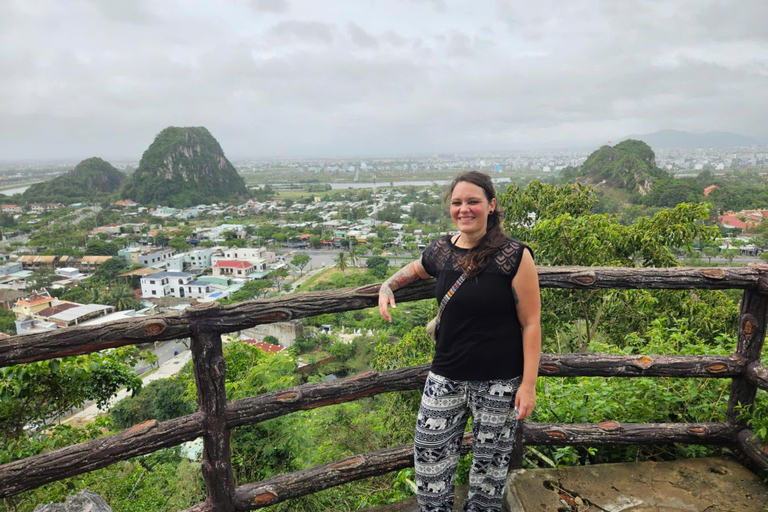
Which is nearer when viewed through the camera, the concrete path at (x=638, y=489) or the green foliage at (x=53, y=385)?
the concrete path at (x=638, y=489)

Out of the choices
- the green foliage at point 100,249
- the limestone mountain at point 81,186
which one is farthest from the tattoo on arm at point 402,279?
the limestone mountain at point 81,186

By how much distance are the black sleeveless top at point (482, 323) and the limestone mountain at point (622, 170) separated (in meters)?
34.1

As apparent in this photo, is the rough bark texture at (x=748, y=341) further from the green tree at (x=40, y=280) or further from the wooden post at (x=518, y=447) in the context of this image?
the green tree at (x=40, y=280)

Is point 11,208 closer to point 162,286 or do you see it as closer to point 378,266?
point 162,286

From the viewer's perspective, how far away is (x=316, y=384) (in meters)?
1.70

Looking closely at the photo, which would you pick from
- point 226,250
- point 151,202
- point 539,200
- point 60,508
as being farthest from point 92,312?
point 151,202

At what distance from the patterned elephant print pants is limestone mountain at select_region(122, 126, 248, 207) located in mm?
85191

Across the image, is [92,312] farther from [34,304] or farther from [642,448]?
[642,448]

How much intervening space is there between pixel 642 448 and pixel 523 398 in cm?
110

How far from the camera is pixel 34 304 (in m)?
27.9

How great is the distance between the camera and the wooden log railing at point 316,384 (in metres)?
1.42

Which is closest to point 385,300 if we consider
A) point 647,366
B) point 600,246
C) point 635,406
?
point 647,366

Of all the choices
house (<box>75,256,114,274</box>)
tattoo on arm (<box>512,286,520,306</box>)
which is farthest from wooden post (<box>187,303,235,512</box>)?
house (<box>75,256,114,274</box>)

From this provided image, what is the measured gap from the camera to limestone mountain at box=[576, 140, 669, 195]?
33.1 m
